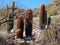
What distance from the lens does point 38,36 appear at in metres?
17.5

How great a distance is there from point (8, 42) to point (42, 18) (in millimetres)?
3874

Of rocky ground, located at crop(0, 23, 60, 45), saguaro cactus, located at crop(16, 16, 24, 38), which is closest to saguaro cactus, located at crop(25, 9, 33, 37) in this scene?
rocky ground, located at crop(0, 23, 60, 45)

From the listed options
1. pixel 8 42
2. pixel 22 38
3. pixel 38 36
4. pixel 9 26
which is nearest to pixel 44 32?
pixel 38 36

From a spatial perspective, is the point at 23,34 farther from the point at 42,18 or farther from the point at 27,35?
the point at 42,18

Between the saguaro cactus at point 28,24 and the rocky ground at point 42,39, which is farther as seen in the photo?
the saguaro cactus at point 28,24

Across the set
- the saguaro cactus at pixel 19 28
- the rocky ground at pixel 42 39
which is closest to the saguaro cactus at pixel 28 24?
the rocky ground at pixel 42 39

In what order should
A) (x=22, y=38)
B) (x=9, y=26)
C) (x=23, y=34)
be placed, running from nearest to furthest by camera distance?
(x=22, y=38), (x=23, y=34), (x=9, y=26)

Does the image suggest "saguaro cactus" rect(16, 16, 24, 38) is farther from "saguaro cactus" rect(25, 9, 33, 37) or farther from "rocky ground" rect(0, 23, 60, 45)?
"saguaro cactus" rect(25, 9, 33, 37)

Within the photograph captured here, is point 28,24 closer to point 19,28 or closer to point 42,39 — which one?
point 19,28

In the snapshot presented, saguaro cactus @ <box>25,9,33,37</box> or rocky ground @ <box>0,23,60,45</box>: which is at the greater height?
saguaro cactus @ <box>25,9,33,37</box>

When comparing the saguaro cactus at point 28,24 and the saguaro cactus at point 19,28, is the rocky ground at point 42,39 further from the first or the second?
the saguaro cactus at point 28,24

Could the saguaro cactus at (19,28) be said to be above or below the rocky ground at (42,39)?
above

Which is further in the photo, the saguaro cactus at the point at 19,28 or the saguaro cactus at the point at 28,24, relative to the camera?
the saguaro cactus at the point at 28,24

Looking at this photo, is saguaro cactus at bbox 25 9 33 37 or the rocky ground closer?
the rocky ground
